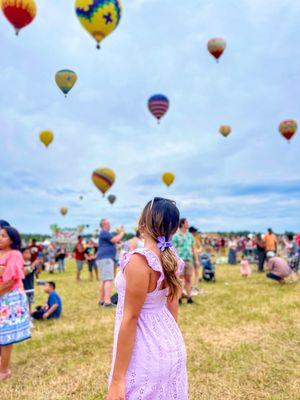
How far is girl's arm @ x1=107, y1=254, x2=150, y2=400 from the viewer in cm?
209

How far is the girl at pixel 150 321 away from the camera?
2.11 metres

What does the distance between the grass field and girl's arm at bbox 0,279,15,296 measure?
1.17 meters

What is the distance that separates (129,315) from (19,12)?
1796 cm

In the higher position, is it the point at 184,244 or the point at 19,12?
the point at 19,12

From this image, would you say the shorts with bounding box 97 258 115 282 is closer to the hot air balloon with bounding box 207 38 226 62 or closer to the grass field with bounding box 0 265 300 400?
the grass field with bounding box 0 265 300 400

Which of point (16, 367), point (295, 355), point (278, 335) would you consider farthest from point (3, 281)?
point (278, 335)

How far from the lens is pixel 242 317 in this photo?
7984 millimetres

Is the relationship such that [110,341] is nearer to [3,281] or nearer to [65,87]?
[3,281]

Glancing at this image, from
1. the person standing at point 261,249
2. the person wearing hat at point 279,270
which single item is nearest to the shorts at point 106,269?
the person wearing hat at point 279,270

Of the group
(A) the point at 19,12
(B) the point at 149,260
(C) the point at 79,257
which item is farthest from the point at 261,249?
(B) the point at 149,260

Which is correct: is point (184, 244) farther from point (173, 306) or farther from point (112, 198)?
point (112, 198)

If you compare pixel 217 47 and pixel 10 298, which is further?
pixel 217 47

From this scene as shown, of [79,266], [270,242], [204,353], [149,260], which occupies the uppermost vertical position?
[270,242]

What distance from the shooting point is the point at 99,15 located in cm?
1600
